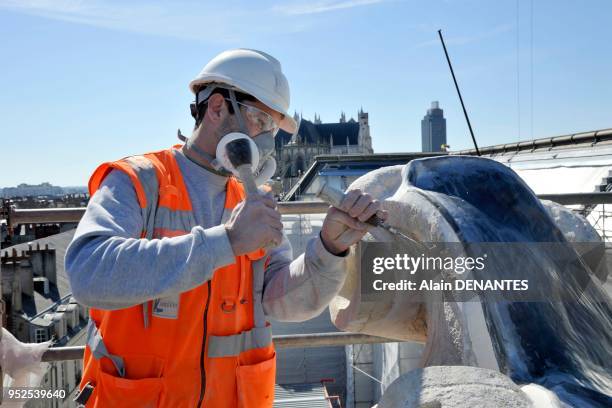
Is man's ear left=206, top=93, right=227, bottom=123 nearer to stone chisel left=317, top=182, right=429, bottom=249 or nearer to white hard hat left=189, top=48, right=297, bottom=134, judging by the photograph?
white hard hat left=189, top=48, right=297, bottom=134

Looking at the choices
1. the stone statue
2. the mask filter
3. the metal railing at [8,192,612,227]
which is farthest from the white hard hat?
the metal railing at [8,192,612,227]

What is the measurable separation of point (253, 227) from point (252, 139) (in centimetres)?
44

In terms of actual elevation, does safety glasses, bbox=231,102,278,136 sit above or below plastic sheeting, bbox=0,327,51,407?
above

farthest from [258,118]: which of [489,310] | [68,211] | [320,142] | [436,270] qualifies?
[320,142]

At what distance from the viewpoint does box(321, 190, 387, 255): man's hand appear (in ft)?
6.19

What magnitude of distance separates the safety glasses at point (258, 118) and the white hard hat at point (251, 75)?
0.12 ft

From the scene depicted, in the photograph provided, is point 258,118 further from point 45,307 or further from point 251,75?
point 45,307

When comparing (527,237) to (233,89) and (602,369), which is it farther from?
(233,89)

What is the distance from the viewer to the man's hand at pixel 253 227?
1.58 metres

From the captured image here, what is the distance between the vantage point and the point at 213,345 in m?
1.85

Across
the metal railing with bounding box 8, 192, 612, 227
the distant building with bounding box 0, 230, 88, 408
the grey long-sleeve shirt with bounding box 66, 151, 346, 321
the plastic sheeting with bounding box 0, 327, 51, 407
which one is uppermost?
the metal railing with bounding box 8, 192, 612, 227

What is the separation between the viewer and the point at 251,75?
6.29 feet

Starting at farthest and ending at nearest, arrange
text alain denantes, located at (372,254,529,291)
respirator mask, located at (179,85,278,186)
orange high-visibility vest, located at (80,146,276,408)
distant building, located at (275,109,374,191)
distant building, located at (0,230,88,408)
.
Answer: distant building, located at (275,109,374,191)
distant building, located at (0,230,88,408)
text alain denantes, located at (372,254,529,291)
respirator mask, located at (179,85,278,186)
orange high-visibility vest, located at (80,146,276,408)

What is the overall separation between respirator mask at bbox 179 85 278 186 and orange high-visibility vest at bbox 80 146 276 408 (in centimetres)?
15
